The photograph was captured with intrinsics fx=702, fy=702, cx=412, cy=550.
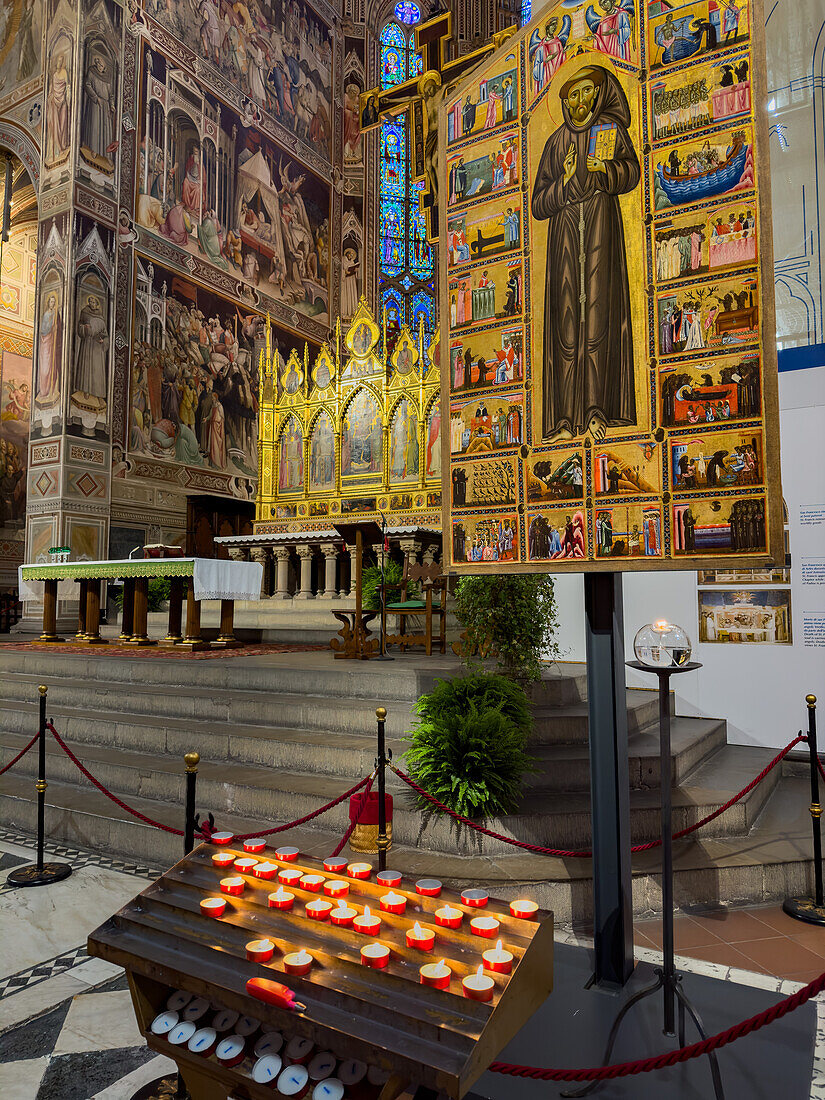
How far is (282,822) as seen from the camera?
15.4 ft

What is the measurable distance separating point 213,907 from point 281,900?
0.19m

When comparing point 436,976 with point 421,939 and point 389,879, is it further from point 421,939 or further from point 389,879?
point 389,879

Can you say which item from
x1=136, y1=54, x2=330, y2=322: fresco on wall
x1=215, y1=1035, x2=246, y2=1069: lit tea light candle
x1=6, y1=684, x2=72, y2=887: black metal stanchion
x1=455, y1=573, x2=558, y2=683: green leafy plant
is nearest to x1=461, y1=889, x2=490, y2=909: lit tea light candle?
x1=215, y1=1035, x2=246, y2=1069: lit tea light candle

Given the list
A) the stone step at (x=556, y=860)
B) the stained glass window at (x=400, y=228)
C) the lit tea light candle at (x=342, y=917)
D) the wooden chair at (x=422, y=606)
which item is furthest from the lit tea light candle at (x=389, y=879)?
the stained glass window at (x=400, y=228)

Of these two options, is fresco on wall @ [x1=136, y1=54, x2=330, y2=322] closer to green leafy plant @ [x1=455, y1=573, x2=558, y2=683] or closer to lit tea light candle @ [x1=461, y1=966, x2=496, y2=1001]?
green leafy plant @ [x1=455, y1=573, x2=558, y2=683]

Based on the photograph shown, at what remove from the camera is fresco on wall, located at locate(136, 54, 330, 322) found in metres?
14.6

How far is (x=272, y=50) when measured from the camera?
730 inches

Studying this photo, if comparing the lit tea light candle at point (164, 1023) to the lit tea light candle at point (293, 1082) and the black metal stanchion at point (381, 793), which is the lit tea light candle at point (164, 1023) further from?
the black metal stanchion at point (381, 793)

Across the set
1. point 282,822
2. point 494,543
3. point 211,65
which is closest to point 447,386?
point 494,543

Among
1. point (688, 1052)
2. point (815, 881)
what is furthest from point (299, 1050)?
A: point (815, 881)

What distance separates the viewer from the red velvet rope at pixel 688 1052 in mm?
1620

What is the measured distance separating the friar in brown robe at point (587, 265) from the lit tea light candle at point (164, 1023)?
2.35m

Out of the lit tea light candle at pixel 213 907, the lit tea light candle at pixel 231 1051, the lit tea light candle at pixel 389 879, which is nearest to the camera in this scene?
the lit tea light candle at pixel 231 1051

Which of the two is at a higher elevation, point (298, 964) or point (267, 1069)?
point (298, 964)
